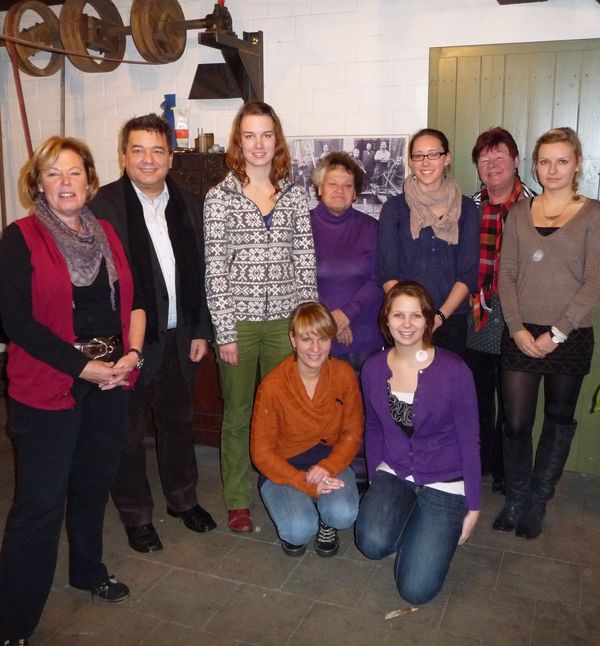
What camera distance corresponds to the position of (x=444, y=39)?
3229 mm

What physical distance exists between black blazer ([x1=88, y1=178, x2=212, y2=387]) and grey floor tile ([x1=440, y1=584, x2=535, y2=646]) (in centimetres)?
129

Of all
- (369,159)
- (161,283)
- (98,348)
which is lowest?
(98,348)

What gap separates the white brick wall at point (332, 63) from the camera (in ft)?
10.3

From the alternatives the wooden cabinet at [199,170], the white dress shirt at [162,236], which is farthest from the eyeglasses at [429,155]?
the wooden cabinet at [199,170]

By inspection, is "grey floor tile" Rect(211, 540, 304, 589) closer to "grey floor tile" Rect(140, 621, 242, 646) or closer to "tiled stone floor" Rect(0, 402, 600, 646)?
"tiled stone floor" Rect(0, 402, 600, 646)

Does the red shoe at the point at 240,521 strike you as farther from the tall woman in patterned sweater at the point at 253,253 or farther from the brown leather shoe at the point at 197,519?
the tall woman in patterned sweater at the point at 253,253

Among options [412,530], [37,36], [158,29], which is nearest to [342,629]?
[412,530]

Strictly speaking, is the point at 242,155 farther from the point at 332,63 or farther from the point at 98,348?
the point at 332,63

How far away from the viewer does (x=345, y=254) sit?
9.25 feet

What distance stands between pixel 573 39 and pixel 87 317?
2506 mm

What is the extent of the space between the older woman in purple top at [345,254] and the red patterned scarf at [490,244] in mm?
440

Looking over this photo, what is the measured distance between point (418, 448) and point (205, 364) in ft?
Answer: 4.73

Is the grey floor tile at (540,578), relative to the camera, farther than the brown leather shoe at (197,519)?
No

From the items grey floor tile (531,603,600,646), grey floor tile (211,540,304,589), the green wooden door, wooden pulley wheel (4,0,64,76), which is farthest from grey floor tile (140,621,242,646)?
wooden pulley wheel (4,0,64,76)
